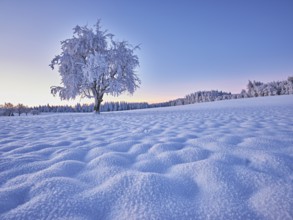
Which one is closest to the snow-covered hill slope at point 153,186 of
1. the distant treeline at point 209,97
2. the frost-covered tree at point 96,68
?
the frost-covered tree at point 96,68

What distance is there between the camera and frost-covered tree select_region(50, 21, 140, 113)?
1308 centimetres

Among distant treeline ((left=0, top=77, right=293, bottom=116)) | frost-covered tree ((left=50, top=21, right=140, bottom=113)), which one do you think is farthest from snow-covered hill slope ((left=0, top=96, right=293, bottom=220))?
distant treeline ((left=0, top=77, right=293, bottom=116))

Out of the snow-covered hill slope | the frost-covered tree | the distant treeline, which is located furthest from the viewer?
the distant treeline

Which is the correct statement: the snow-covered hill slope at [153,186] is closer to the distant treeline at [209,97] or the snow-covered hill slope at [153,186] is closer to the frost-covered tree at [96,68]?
the frost-covered tree at [96,68]

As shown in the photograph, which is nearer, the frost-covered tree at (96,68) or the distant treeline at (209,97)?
the frost-covered tree at (96,68)

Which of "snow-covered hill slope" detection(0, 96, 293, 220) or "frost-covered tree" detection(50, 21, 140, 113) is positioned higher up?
"frost-covered tree" detection(50, 21, 140, 113)

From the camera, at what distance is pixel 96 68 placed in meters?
12.3

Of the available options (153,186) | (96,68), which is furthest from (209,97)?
(153,186)

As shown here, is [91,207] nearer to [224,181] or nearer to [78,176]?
[78,176]

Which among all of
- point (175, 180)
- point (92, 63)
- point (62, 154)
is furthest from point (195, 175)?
point (92, 63)

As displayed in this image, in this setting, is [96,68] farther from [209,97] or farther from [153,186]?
[209,97]

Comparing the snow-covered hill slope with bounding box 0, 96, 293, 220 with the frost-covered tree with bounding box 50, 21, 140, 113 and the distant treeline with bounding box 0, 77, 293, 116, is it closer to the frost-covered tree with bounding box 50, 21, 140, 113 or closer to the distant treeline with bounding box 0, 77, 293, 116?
the frost-covered tree with bounding box 50, 21, 140, 113

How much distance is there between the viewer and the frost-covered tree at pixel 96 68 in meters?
13.1

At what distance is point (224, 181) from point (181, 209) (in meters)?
0.52
